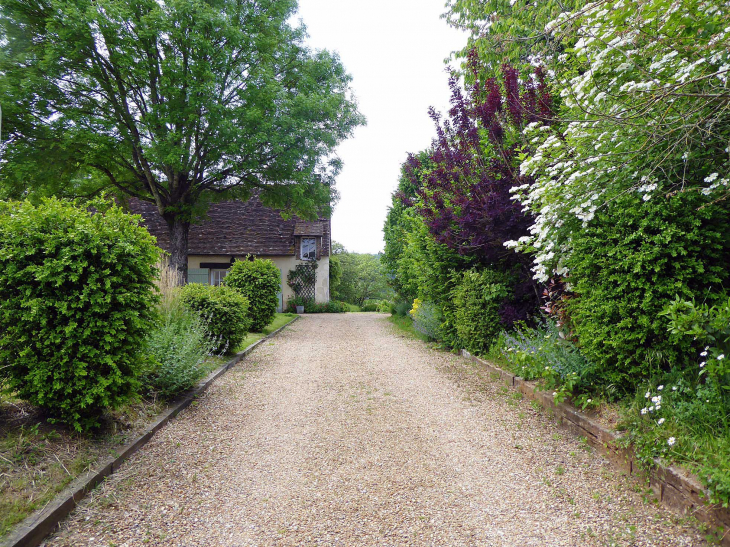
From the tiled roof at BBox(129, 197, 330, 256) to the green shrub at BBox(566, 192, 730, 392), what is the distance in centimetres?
1926

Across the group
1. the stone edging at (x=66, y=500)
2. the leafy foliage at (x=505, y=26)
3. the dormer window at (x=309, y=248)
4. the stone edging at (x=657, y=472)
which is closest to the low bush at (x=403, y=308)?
the dormer window at (x=309, y=248)

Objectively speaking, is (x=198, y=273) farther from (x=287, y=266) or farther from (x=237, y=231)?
(x=287, y=266)

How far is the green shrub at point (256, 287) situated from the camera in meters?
12.3

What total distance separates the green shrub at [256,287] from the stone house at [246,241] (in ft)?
26.3

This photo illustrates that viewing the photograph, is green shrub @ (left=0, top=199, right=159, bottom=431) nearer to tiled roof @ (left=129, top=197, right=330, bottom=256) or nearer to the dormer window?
tiled roof @ (left=129, top=197, right=330, bottom=256)

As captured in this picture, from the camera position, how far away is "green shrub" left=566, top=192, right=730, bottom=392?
3.49m

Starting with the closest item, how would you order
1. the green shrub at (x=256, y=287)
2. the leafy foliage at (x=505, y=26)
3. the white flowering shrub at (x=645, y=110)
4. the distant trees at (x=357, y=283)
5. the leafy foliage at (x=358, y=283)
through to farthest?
1. the white flowering shrub at (x=645, y=110)
2. the leafy foliage at (x=505, y=26)
3. the green shrub at (x=256, y=287)
4. the distant trees at (x=357, y=283)
5. the leafy foliage at (x=358, y=283)

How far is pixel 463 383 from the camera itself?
6.46 meters

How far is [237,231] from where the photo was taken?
74.5 ft

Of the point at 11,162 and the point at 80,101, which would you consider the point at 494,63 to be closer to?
the point at 80,101

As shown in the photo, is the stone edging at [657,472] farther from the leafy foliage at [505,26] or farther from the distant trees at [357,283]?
the distant trees at [357,283]

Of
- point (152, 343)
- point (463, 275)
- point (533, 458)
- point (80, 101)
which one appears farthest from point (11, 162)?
point (533, 458)

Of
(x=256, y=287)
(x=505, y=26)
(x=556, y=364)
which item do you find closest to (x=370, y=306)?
(x=256, y=287)

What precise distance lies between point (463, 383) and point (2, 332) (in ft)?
17.9
